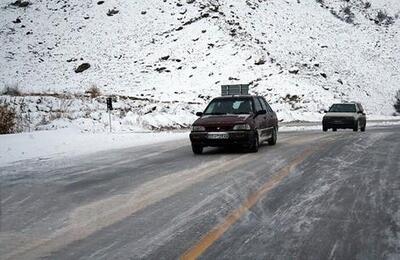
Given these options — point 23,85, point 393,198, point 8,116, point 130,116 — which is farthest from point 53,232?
point 23,85

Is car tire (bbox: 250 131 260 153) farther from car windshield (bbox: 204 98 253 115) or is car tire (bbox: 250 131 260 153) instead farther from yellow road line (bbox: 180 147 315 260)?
yellow road line (bbox: 180 147 315 260)

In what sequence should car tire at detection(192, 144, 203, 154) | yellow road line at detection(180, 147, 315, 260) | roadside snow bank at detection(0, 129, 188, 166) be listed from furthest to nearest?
roadside snow bank at detection(0, 129, 188, 166)
car tire at detection(192, 144, 203, 154)
yellow road line at detection(180, 147, 315, 260)

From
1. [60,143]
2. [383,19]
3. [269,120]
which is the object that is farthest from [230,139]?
[383,19]

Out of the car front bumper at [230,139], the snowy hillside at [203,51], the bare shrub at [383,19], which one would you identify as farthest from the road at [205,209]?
the bare shrub at [383,19]

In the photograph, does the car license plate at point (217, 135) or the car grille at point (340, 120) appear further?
the car grille at point (340, 120)

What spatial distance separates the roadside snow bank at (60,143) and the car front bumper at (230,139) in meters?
3.59

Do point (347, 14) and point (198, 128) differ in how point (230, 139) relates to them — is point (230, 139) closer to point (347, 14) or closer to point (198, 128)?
point (198, 128)

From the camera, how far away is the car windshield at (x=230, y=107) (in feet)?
44.8

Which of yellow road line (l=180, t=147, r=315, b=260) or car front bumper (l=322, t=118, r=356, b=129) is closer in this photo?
yellow road line (l=180, t=147, r=315, b=260)

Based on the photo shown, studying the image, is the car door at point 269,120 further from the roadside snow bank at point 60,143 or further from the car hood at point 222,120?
the roadside snow bank at point 60,143

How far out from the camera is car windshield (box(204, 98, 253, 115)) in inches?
538

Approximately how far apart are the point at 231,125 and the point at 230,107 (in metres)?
1.30

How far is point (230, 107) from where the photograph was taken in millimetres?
13852

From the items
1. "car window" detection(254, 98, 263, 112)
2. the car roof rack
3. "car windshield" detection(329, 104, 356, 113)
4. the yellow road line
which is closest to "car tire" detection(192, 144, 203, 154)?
"car window" detection(254, 98, 263, 112)
